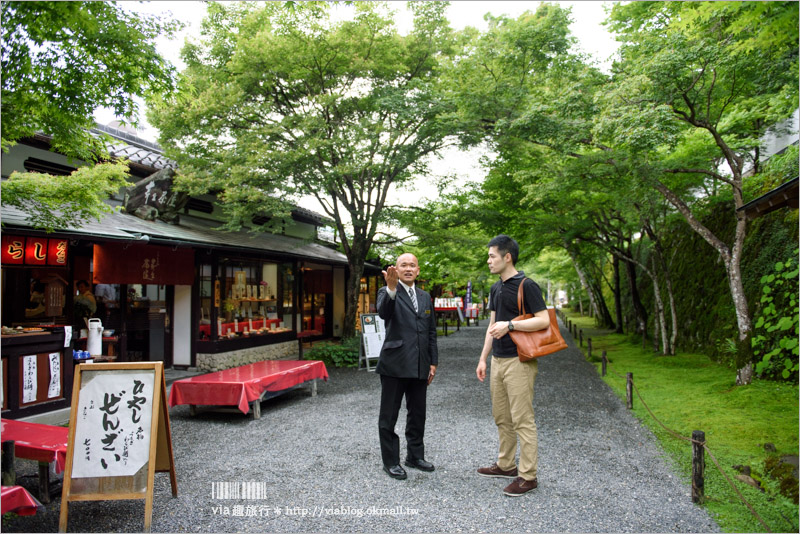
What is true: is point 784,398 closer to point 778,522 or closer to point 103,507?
point 778,522

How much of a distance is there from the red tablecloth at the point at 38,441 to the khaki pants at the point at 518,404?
3608 mm

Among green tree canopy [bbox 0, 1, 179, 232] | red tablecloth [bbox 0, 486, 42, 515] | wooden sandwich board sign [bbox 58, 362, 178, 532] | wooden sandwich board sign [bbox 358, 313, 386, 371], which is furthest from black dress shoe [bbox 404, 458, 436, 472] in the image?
wooden sandwich board sign [bbox 358, 313, 386, 371]

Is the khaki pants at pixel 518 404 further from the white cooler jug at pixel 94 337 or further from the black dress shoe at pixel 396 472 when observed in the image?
the white cooler jug at pixel 94 337

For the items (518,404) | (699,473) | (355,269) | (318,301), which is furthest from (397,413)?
(318,301)

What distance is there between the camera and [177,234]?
1022 cm

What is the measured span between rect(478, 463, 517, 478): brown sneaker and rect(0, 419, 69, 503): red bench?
360cm

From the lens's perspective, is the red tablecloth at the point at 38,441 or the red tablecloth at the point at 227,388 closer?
the red tablecloth at the point at 38,441

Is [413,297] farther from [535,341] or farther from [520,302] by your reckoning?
[535,341]

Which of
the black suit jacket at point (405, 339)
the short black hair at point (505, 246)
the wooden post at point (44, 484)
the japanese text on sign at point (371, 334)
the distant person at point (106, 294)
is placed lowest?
the wooden post at point (44, 484)

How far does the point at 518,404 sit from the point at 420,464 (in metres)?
1.36

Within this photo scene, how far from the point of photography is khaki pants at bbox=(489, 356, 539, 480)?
427 cm

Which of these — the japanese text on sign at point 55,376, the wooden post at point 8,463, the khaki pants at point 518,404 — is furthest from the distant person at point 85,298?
the khaki pants at point 518,404

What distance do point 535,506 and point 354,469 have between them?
1893mm

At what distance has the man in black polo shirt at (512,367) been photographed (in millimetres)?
4285
